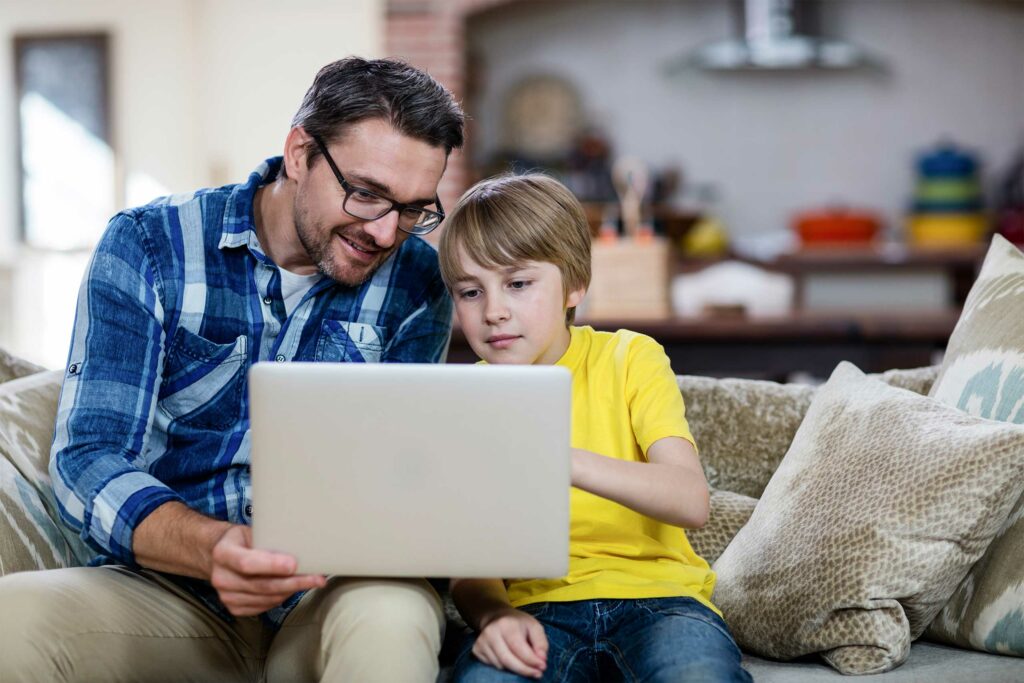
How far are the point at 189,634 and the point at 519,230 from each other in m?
0.63

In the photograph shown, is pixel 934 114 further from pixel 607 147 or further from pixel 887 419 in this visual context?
pixel 887 419

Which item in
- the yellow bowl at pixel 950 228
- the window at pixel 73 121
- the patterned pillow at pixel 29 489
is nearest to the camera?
the patterned pillow at pixel 29 489

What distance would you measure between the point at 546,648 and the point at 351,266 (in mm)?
591

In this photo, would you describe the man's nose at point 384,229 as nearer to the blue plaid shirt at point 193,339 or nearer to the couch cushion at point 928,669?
the blue plaid shirt at point 193,339

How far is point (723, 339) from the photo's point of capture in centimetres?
282

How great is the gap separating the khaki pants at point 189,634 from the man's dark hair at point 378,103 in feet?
2.02

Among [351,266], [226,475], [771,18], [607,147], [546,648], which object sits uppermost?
[771,18]

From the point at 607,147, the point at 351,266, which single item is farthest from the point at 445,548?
the point at 607,147

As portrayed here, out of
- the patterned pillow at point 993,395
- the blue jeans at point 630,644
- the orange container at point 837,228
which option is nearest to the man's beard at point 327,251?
the blue jeans at point 630,644

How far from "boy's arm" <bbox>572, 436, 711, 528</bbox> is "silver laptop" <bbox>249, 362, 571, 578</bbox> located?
0.13 m

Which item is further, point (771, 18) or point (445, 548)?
point (771, 18)

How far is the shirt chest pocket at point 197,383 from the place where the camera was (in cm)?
150

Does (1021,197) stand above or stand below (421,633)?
above

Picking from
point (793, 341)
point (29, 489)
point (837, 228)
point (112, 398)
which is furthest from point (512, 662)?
point (837, 228)
